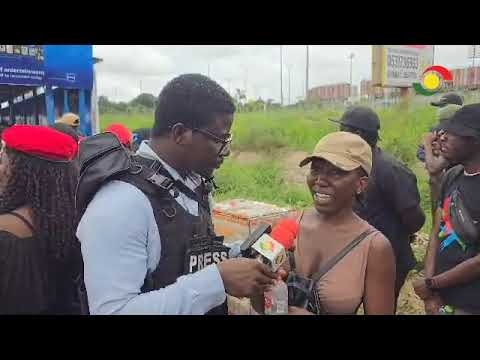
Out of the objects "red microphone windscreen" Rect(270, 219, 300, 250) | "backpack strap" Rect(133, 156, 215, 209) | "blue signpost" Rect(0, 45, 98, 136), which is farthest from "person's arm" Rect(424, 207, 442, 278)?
"blue signpost" Rect(0, 45, 98, 136)

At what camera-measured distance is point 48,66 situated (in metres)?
6.19

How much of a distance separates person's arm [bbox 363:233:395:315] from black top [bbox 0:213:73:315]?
1264 millimetres

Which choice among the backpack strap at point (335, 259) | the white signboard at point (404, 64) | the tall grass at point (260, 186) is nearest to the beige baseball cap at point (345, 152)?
the backpack strap at point (335, 259)

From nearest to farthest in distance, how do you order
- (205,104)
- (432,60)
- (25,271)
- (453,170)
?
(205,104) < (25,271) < (453,170) < (432,60)

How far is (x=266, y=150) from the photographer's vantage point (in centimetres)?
1333

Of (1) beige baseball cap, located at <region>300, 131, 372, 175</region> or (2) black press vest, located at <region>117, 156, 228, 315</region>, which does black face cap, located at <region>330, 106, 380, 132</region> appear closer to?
(1) beige baseball cap, located at <region>300, 131, 372, 175</region>

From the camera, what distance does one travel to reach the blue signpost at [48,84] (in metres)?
5.95

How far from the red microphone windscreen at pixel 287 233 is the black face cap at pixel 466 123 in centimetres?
113

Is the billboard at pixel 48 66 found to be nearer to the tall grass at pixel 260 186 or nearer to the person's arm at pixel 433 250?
the tall grass at pixel 260 186

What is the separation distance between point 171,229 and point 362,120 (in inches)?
83.7

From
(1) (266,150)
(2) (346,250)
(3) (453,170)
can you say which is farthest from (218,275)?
(1) (266,150)
